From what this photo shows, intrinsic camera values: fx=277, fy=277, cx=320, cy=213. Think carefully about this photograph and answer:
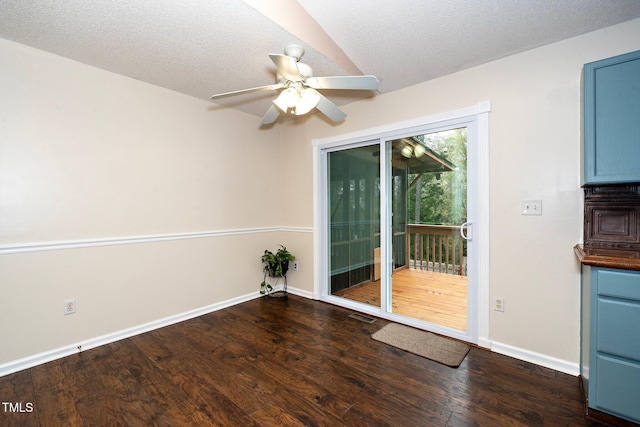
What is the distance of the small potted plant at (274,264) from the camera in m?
3.82

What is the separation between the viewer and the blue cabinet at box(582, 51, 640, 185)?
1.64 metres

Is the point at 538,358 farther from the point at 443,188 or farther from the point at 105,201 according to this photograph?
the point at 105,201

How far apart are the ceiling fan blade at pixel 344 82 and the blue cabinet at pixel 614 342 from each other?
1723mm

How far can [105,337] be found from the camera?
2.53 m

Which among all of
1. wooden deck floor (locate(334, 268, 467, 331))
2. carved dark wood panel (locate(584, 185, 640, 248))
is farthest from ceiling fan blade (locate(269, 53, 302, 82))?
wooden deck floor (locate(334, 268, 467, 331))

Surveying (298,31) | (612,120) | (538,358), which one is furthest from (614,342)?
(298,31)

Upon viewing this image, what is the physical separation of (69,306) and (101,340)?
417mm

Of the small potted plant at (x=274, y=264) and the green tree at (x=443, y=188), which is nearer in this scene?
the green tree at (x=443, y=188)

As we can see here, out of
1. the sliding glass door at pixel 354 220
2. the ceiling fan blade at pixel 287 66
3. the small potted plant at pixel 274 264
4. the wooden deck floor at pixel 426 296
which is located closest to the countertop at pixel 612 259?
the wooden deck floor at pixel 426 296

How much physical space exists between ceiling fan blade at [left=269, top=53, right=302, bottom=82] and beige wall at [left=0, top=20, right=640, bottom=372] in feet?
4.96

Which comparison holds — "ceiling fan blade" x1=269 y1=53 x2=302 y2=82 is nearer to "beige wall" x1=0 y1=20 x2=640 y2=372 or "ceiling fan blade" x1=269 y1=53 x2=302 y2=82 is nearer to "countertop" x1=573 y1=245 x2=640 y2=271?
"beige wall" x1=0 y1=20 x2=640 y2=372

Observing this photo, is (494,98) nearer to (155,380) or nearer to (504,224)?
(504,224)

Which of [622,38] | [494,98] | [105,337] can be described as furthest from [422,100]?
[105,337]

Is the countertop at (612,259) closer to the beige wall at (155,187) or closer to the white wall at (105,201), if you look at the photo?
the beige wall at (155,187)
